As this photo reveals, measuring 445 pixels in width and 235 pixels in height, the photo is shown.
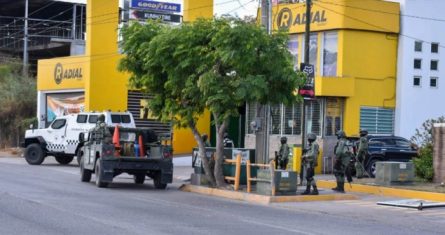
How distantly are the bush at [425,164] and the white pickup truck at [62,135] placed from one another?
42.4 ft

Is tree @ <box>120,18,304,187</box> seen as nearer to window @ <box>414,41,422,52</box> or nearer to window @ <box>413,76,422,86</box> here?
window @ <box>413,76,422,86</box>

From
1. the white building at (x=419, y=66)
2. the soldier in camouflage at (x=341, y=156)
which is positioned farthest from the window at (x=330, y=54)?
the soldier in camouflage at (x=341, y=156)

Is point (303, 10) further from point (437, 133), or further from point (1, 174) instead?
point (1, 174)

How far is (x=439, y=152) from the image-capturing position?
70.3 ft

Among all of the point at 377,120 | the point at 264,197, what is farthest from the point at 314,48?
the point at 264,197

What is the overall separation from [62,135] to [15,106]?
14681 mm

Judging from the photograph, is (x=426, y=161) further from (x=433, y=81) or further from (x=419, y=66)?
(x=433, y=81)

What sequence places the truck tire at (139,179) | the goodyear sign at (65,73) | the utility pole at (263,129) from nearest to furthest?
the utility pole at (263,129), the truck tire at (139,179), the goodyear sign at (65,73)

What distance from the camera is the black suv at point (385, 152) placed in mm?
26188

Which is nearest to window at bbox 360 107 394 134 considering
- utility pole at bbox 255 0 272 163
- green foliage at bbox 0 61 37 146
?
utility pole at bbox 255 0 272 163

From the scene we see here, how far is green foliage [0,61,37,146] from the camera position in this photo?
146 feet

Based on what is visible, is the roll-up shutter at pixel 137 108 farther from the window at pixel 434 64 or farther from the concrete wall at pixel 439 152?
the concrete wall at pixel 439 152

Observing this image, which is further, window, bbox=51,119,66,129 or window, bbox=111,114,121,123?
window, bbox=51,119,66,129

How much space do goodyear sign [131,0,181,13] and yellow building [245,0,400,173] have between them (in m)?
12.0
